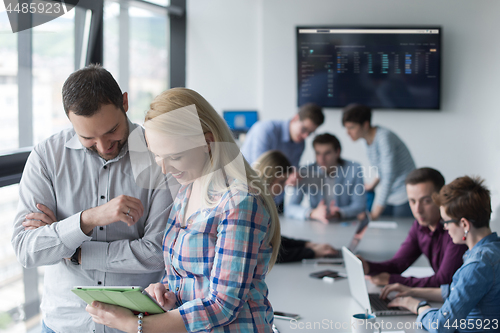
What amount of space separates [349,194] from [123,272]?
7.34 ft

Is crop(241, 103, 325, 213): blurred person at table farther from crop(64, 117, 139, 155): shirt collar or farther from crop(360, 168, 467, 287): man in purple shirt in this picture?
crop(64, 117, 139, 155): shirt collar

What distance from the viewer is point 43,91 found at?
2568 millimetres

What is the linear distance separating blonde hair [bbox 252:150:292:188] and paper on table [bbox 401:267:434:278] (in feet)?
2.75

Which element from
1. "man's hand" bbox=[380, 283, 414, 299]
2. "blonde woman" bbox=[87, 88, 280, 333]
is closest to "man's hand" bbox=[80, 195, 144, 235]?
"blonde woman" bbox=[87, 88, 280, 333]

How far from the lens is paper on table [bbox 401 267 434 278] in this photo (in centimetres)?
229

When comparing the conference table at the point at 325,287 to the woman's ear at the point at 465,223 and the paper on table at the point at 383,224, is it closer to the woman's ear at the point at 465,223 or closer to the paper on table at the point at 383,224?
the paper on table at the point at 383,224

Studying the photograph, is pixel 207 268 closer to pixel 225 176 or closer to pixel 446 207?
pixel 225 176

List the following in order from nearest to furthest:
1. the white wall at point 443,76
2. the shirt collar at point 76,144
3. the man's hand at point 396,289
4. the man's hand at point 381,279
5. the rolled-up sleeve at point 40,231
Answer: the rolled-up sleeve at point 40,231 < the shirt collar at point 76,144 < the man's hand at point 396,289 < the man's hand at point 381,279 < the white wall at point 443,76

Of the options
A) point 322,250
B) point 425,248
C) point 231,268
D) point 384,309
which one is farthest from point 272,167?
point 231,268

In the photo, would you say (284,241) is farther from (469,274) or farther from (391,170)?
(391,170)

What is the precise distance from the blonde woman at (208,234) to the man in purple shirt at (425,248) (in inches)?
44.0

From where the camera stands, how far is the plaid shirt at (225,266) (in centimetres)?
104

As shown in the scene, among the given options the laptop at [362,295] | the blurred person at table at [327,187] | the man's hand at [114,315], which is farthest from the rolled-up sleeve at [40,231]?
the blurred person at table at [327,187]

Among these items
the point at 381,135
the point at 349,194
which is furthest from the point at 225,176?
the point at 381,135
